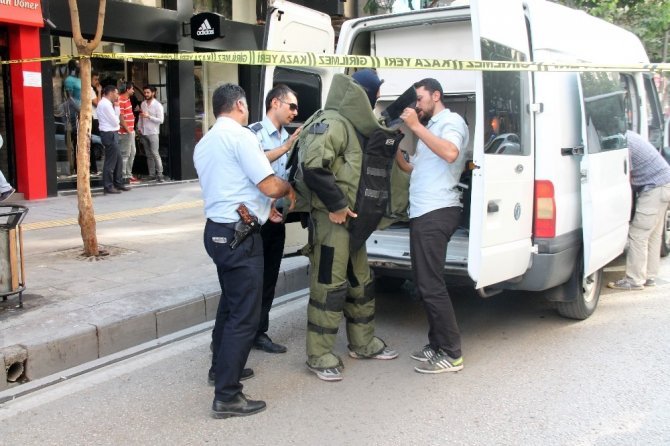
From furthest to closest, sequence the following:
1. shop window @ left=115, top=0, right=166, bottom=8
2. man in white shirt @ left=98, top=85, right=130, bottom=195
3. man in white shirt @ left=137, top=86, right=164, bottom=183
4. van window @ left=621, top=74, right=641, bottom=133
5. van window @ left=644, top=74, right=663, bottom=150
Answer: man in white shirt @ left=137, top=86, right=164, bottom=183, shop window @ left=115, top=0, right=166, bottom=8, man in white shirt @ left=98, top=85, right=130, bottom=195, van window @ left=644, top=74, right=663, bottom=150, van window @ left=621, top=74, right=641, bottom=133

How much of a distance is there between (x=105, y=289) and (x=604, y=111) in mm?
4319

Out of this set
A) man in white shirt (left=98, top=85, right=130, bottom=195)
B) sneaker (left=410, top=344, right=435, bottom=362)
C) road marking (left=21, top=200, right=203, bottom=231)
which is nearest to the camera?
sneaker (left=410, top=344, right=435, bottom=362)

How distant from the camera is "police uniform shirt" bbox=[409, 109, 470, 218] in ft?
13.8

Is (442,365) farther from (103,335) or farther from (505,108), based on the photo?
(103,335)

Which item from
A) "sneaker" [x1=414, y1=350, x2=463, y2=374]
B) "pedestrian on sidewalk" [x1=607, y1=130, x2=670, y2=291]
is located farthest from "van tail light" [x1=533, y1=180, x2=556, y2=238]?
"pedestrian on sidewalk" [x1=607, y1=130, x2=670, y2=291]

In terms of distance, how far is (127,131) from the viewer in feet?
38.9

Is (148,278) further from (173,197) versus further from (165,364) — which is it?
(173,197)

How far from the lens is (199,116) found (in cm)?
1371

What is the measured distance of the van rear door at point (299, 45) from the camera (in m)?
4.92

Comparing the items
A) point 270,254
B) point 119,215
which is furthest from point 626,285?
point 119,215

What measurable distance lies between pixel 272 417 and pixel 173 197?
7.89 metres

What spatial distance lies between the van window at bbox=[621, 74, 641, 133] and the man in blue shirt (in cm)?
340

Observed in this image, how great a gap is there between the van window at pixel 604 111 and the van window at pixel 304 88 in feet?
7.01

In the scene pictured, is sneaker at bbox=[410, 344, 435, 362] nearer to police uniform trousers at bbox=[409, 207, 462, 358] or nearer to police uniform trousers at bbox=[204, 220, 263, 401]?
police uniform trousers at bbox=[409, 207, 462, 358]
